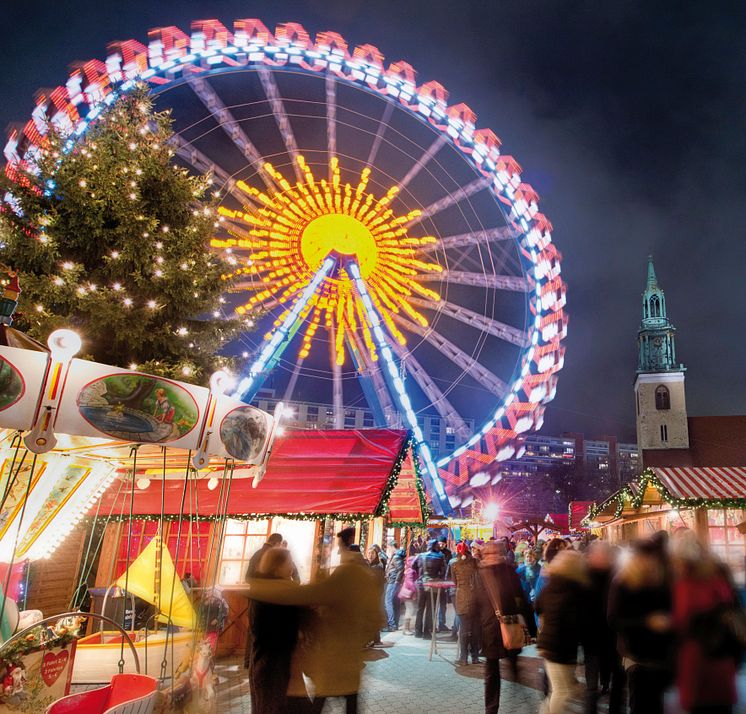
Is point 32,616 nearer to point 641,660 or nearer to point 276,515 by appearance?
point 276,515

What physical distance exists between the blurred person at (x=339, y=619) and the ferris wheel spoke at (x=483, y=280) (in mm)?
12590

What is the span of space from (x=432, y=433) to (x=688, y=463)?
49.1m

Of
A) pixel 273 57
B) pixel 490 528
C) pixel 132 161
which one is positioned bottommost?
pixel 490 528

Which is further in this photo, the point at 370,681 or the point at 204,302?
the point at 204,302

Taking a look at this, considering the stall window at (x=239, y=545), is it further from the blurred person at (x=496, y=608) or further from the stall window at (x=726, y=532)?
the stall window at (x=726, y=532)

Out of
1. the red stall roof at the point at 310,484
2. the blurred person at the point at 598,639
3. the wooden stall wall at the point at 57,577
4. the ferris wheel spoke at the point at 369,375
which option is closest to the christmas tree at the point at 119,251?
the red stall roof at the point at 310,484

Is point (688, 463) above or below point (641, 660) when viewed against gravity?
above

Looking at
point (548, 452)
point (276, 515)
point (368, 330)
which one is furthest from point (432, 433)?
point (276, 515)

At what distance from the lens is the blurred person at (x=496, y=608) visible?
4738 millimetres

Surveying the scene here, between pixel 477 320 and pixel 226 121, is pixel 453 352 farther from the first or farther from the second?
pixel 226 121

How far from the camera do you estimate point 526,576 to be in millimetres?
10133

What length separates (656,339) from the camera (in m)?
55.8

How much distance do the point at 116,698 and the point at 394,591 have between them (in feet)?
24.7

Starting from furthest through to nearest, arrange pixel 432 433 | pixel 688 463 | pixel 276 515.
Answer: pixel 432 433
pixel 688 463
pixel 276 515
